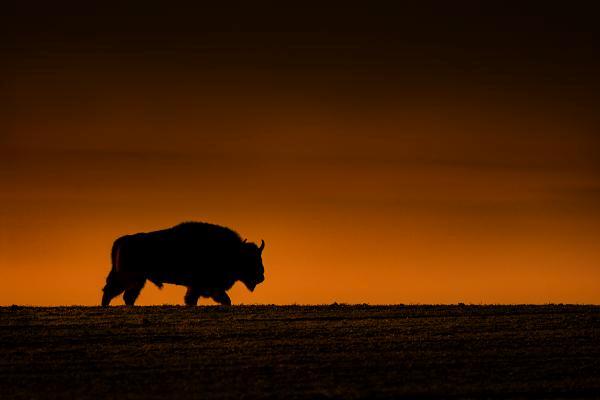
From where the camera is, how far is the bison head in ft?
122

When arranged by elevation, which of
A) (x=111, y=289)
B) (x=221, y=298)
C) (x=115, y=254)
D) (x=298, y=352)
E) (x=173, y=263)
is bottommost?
(x=298, y=352)

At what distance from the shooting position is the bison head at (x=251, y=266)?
37206 mm

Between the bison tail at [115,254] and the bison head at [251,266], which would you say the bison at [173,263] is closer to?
the bison tail at [115,254]

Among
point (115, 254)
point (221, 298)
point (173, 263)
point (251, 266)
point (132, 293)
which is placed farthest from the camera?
point (251, 266)

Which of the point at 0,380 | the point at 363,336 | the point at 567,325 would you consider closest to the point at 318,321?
the point at 363,336

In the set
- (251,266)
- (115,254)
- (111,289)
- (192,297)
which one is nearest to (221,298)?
(192,297)

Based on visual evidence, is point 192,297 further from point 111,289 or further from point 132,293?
point 111,289

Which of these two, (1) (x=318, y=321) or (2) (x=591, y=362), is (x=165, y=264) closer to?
(1) (x=318, y=321)

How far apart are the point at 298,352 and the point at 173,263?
14.4 metres

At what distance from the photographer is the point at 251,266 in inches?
1474

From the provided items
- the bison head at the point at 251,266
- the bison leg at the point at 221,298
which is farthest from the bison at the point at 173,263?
the bison head at the point at 251,266

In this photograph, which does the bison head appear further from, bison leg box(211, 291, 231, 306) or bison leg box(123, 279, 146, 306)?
bison leg box(123, 279, 146, 306)

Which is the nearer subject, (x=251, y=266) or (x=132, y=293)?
(x=132, y=293)

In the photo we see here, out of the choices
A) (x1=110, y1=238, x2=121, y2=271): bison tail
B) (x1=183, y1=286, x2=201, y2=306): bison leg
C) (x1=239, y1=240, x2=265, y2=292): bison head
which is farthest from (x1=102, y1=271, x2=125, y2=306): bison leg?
(x1=239, y1=240, x2=265, y2=292): bison head
